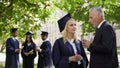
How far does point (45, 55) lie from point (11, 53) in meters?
1.34

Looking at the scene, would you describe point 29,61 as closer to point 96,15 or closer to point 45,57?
point 45,57

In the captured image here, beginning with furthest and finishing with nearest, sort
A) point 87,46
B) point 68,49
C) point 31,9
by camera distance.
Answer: point 31,9
point 68,49
point 87,46

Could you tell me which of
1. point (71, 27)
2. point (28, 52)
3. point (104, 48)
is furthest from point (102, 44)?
point (28, 52)

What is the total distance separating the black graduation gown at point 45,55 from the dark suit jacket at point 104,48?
29.5 feet

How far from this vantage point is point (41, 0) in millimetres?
18875

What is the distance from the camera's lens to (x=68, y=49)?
7.94 metres

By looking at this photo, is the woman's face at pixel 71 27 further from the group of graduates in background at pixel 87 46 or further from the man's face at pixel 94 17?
the man's face at pixel 94 17

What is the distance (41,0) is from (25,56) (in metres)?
3.17

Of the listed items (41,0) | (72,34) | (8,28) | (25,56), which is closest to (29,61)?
(25,56)

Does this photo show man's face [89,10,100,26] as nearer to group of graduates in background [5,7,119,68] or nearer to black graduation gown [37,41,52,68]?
group of graduates in background [5,7,119,68]

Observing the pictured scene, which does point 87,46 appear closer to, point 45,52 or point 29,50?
point 45,52

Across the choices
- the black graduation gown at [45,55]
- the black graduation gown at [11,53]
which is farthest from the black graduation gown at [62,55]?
the black graduation gown at [45,55]

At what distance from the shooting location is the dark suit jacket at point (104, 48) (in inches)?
292

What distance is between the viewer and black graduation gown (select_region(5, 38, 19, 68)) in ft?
53.2
